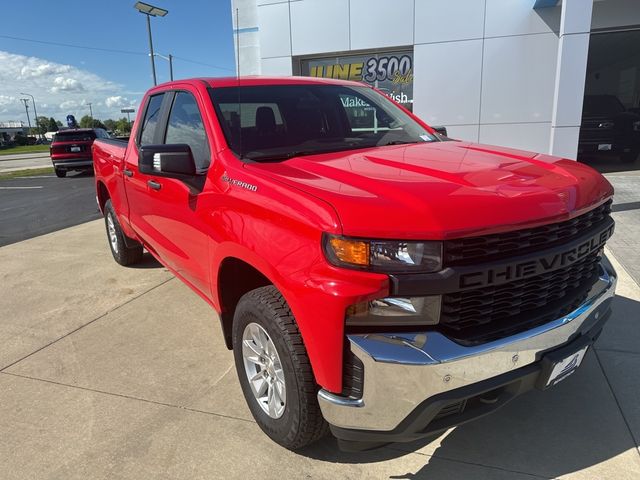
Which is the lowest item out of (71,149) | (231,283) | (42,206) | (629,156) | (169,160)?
(42,206)

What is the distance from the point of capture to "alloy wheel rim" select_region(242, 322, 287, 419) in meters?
2.40

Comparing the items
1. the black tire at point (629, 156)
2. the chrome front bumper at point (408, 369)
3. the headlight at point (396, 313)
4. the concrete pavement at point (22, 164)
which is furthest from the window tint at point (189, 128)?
the concrete pavement at point (22, 164)

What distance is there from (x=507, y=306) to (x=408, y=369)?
56cm

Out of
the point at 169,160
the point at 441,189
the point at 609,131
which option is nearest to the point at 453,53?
the point at 609,131

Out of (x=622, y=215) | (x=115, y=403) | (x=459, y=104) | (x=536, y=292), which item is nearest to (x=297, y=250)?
(x=536, y=292)

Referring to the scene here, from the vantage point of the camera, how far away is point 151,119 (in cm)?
409

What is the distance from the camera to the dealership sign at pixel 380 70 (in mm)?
11719

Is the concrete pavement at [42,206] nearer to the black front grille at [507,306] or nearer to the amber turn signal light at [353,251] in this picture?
the amber turn signal light at [353,251]

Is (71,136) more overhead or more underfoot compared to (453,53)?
more underfoot

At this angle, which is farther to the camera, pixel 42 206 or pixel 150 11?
pixel 150 11

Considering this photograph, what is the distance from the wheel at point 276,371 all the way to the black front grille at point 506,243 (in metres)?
0.77

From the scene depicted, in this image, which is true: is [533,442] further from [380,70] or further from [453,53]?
[380,70]

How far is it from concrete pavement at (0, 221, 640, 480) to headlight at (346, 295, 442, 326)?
35.3 inches

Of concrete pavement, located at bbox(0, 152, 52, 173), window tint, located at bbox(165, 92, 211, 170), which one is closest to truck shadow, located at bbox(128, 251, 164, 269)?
window tint, located at bbox(165, 92, 211, 170)
